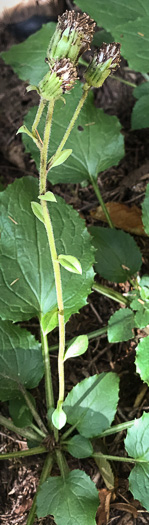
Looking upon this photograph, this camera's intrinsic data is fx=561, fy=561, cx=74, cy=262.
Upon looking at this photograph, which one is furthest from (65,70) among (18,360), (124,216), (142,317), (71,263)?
(124,216)

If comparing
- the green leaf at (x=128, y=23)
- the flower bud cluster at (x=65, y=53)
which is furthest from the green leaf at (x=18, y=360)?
the green leaf at (x=128, y=23)

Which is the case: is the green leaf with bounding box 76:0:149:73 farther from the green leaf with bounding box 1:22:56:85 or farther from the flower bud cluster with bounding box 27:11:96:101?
the flower bud cluster with bounding box 27:11:96:101

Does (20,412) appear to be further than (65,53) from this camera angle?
Yes

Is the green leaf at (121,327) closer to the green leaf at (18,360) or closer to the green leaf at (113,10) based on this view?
the green leaf at (18,360)

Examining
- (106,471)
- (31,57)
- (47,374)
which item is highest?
(31,57)

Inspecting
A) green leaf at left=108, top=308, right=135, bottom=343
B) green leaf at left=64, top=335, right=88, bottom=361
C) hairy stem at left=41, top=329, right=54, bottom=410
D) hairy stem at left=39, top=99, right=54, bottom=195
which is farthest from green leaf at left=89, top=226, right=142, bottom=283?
hairy stem at left=39, top=99, right=54, bottom=195

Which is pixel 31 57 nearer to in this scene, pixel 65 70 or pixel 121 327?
pixel 121 327
